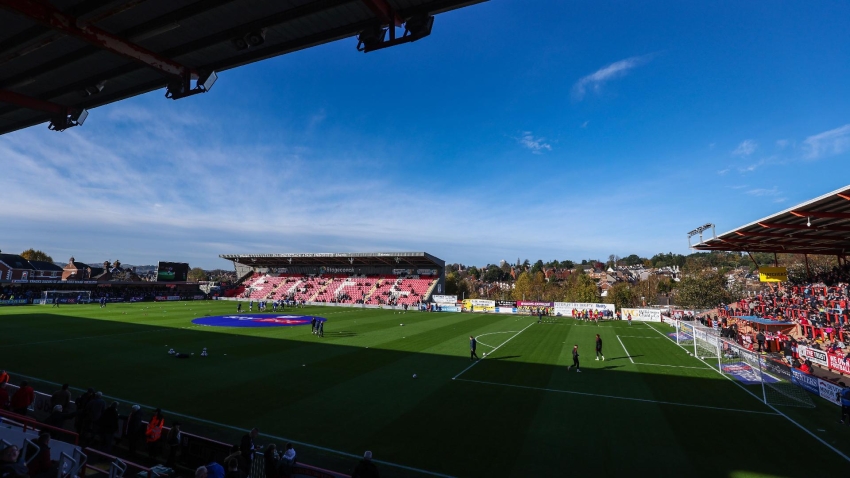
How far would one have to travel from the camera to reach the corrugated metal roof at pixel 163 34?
23.7ft

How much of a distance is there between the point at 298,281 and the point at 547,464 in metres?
71.1

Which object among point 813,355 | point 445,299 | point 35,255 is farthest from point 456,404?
point 35,255

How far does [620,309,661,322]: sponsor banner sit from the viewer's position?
49044mm

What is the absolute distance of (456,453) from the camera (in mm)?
10180

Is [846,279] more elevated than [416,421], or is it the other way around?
[846,279]

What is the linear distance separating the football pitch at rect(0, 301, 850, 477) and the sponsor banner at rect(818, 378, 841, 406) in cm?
68

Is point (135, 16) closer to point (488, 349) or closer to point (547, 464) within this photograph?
point (547, 464)

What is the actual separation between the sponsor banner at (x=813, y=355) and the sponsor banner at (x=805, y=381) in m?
5.63

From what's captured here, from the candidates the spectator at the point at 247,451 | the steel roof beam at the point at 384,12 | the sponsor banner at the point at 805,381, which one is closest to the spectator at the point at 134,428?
the spectator at the point at 247,451

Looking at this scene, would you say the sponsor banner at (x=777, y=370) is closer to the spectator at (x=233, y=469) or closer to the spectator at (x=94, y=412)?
the spectator at (x=233, y=469)

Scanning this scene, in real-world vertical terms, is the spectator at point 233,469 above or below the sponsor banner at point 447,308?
above

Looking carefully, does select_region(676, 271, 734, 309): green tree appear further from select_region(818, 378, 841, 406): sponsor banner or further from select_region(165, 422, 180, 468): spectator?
select_region(165, 422, 180, 468): spectator

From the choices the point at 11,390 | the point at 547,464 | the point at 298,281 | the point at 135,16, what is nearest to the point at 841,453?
the point at 547,464

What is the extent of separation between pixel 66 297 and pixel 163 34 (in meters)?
70.8
